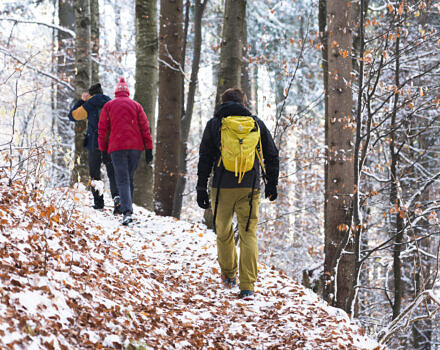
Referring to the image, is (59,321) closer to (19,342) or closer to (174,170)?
(19,342)

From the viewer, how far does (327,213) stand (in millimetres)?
6816

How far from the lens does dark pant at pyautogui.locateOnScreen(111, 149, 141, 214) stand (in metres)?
6.86

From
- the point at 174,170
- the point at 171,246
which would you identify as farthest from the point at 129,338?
the point at 174,170

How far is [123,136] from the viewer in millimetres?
6781

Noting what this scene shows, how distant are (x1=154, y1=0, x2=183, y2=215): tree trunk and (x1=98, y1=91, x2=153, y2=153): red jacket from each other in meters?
2.62

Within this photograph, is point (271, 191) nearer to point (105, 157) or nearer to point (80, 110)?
point (105, 157)

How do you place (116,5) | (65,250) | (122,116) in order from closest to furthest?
1. (65,250)
2. (122,116)
3. (116,5)

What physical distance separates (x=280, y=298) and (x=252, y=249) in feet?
2.71

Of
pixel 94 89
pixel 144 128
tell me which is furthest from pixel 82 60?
pixel 144 128

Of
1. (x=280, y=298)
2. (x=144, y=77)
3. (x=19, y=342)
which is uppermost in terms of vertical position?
(x=144, y=77)

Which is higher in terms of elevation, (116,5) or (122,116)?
(116,5)

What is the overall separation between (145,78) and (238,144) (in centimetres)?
507

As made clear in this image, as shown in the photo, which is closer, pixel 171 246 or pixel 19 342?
pixel 19 342

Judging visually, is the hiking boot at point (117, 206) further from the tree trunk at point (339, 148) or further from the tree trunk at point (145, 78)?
the tree trunk at point (339, 148)
